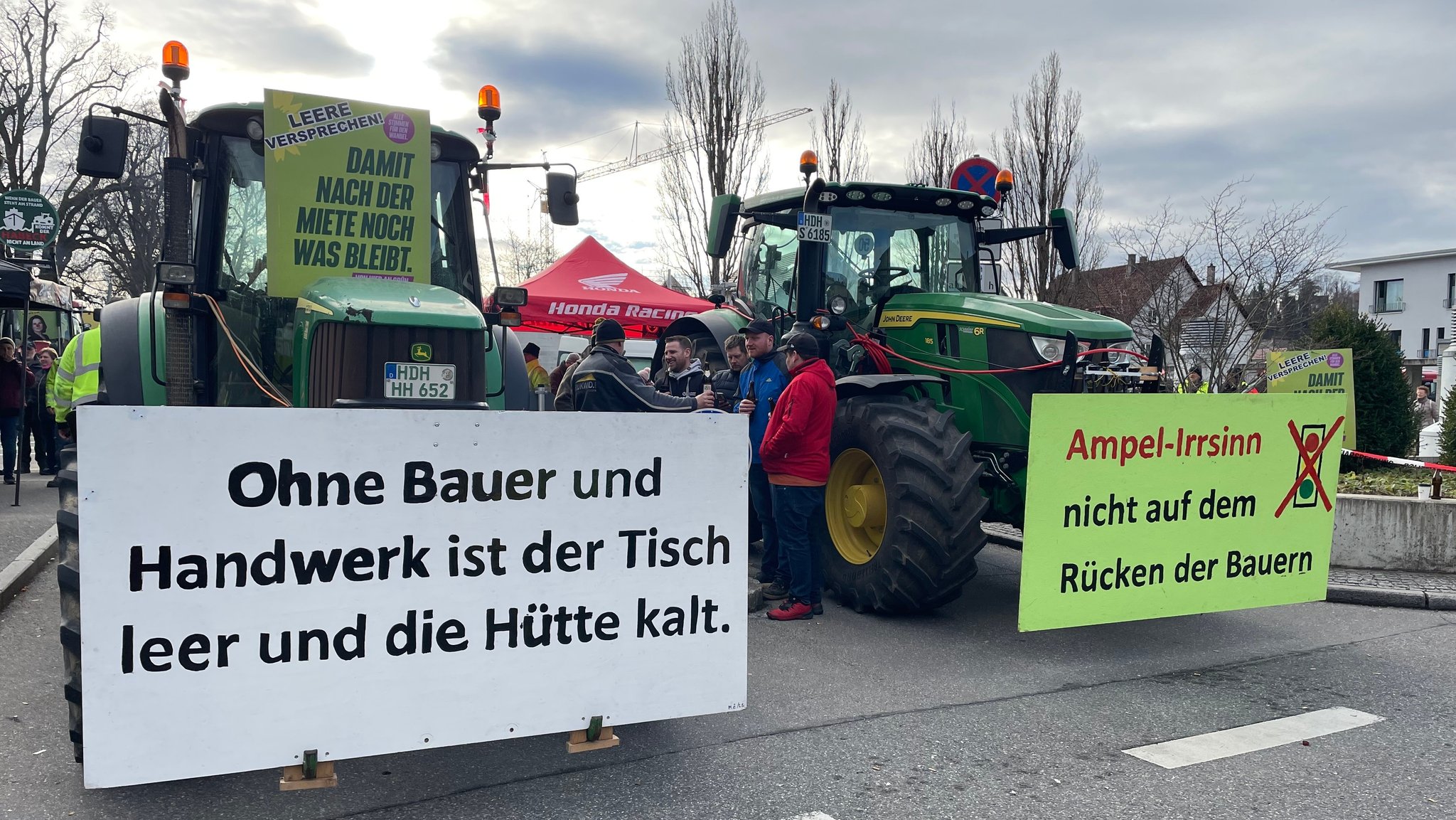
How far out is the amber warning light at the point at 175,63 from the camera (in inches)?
201

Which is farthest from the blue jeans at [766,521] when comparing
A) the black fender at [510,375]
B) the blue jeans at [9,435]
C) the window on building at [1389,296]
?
the window on building at [1389,296]

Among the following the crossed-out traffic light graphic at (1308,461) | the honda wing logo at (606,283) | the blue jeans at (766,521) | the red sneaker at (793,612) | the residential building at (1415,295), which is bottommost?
the red sneaker at (793,612)

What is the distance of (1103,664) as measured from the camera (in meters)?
5.50

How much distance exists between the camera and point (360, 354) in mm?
4699

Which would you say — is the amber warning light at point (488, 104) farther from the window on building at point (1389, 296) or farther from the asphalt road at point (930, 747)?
the window on building at point (1389, 296)

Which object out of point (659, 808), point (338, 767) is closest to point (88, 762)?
point (338, 767)

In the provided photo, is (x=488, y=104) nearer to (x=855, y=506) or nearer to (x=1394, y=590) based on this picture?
(x=855, y=506)

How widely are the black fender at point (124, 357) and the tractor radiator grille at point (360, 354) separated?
1.25 meters

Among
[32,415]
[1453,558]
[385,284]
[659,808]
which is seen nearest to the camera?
[659,808]

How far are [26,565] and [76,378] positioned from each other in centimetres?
191

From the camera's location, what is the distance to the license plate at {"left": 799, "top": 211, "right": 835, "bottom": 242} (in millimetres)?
7188

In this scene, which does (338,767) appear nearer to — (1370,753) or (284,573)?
(284,573)

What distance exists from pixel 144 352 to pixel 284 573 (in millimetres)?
2880

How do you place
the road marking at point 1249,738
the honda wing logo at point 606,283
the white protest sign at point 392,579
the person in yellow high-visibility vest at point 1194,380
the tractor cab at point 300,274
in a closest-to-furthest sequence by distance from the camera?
the white protest sign at point 392,579
the road marking at point 1249,738
the tractor cab at point 300,274
the person in yellow high-visibility vest at point 1194,380
the honda wing logo at point 606,283
